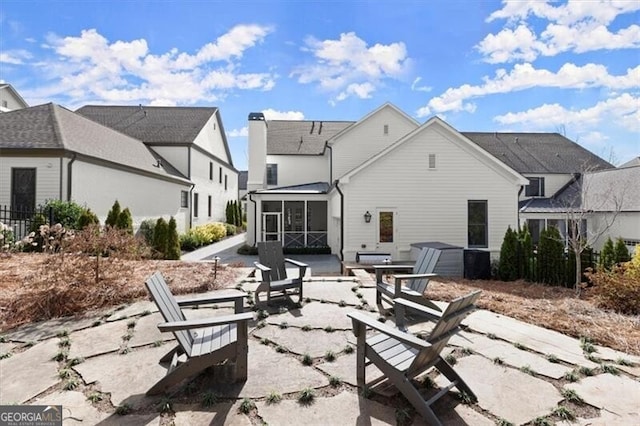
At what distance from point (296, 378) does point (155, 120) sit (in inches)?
986

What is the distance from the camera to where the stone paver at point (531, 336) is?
4.05m

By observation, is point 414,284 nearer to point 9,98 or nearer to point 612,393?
point 612,393

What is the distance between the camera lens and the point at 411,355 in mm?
3070

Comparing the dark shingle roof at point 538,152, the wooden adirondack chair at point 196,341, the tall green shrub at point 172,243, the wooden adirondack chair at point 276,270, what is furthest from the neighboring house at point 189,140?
the dark shingle roof at point 538,152

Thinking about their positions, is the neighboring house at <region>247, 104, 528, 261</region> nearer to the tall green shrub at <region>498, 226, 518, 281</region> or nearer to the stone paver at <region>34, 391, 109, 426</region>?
the tall green shrub at <region>498, 226, 518, 281</region>

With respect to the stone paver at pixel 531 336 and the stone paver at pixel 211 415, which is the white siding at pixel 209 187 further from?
the stone paver at pixel 211 415

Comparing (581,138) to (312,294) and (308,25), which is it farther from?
(312,294)

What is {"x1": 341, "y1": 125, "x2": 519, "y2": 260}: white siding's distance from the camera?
12.8 metres

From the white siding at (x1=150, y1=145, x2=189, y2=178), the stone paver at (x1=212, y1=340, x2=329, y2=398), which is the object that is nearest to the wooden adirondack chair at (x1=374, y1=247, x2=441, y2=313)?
the stone paver at (x1=212, y1=340, x2=329, y2=398)

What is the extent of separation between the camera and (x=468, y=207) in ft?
42.8

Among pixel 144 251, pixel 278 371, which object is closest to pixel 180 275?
pixel 144 251

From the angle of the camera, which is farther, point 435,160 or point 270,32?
point 435,160

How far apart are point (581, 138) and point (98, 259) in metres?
30.7

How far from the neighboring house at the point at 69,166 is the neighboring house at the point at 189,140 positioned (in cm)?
385
